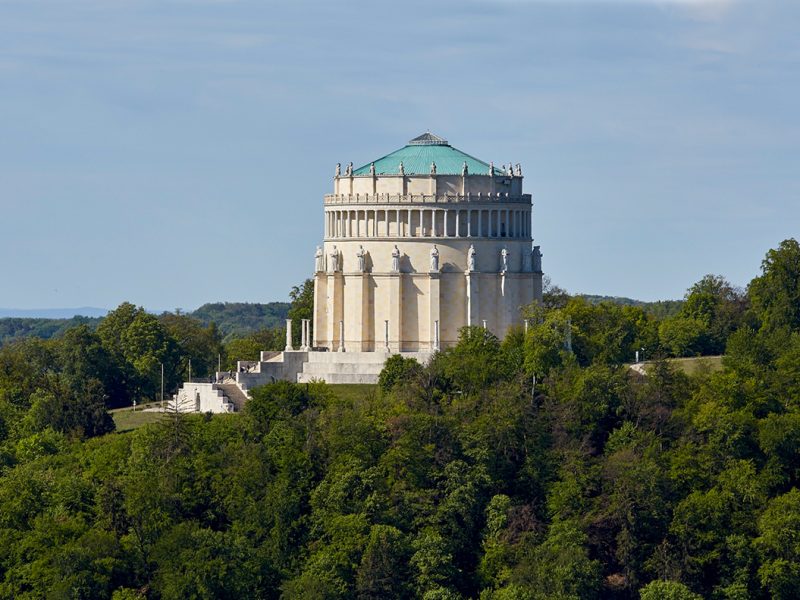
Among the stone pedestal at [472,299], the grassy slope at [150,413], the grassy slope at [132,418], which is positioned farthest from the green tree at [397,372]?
the grassy slope at [132,418]

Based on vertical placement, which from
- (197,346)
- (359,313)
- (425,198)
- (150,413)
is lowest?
(150,413)

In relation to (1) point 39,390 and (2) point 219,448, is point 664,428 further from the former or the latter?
(1) point 39,390

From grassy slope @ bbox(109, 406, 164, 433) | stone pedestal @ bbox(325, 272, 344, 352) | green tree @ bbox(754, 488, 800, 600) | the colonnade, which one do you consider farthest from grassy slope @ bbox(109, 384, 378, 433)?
green tree @ bbox(754, 488, 800, 600)

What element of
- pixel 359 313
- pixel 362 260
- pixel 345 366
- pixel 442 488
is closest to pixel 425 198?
pixel 362 260

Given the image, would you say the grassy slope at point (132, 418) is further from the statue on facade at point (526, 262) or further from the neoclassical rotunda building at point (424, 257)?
the statue on facade at point (526, 262)

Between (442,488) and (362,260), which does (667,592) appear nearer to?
(442,488)

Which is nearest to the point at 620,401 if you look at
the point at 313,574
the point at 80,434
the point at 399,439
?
the point at 399,439
